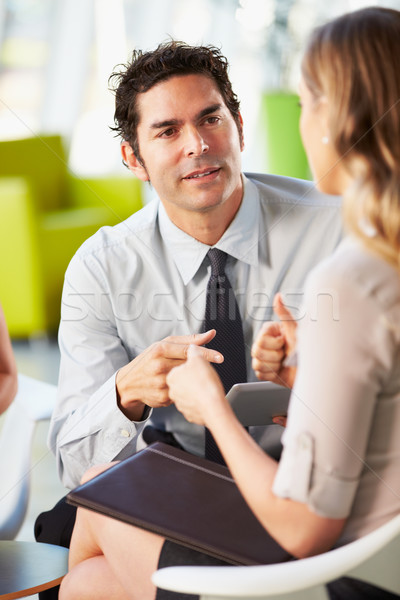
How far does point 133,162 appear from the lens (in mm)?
993

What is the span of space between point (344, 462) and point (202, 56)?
568 millimetres

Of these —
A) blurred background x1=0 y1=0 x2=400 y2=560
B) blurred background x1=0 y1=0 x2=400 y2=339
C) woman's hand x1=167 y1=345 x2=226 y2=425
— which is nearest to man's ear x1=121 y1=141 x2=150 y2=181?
blurred background x1=0 y1=0 x2=400 y2=560

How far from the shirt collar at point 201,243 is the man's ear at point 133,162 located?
0.06 m

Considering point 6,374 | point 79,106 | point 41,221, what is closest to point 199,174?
point 6,374

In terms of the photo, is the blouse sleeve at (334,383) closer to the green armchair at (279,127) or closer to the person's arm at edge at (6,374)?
the person's arm at edge at (6,374)

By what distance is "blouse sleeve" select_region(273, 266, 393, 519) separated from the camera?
0.52 m

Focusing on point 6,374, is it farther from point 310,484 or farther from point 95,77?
point 95,77

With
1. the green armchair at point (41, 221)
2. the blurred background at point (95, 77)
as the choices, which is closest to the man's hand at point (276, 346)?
the green armchair at point (41, 221)

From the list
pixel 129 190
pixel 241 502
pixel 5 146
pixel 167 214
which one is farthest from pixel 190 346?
pixel 5 146

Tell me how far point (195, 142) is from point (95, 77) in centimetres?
269

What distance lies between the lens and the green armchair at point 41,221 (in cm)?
101

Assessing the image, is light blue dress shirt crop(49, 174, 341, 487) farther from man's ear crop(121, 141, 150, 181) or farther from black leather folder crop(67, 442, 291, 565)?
black leather folder crop(67, 442, 291, 565)

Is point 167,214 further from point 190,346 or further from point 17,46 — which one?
point 17,46

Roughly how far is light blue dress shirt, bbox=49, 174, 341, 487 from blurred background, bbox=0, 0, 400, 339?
800mm
